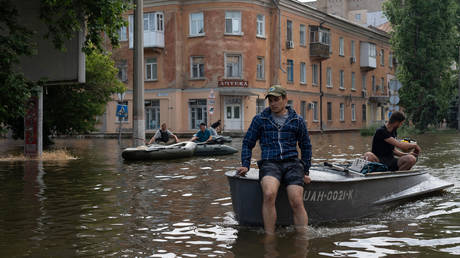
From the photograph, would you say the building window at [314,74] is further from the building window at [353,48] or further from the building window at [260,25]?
the building window at [260,25]

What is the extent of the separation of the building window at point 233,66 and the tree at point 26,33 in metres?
29.4

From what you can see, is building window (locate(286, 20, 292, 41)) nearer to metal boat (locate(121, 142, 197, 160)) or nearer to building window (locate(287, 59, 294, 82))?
building window (locate(287, 59, 294, 82))

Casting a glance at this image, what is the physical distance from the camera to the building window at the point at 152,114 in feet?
149

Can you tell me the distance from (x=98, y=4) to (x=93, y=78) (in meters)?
13.6

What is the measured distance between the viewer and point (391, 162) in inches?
405

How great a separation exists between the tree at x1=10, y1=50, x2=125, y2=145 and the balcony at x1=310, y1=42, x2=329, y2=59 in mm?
27361

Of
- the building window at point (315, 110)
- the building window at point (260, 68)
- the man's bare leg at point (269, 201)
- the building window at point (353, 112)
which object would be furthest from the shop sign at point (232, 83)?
the man's bare leg at point (269, 201)

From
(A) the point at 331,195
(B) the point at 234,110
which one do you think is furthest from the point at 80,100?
(B) the point at 234,110

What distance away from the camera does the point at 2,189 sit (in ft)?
39.5

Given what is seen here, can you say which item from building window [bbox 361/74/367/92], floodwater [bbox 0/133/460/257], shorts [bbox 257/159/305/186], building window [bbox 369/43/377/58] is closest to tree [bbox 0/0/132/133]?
floodwater [bbox 0/133/460/257]

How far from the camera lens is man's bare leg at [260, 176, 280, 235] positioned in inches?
270

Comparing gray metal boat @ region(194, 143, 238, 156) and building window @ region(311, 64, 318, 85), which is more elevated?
building window @ region(311, 64, 318, 85)

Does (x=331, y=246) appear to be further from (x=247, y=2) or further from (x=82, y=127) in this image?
(x=247, y=2)

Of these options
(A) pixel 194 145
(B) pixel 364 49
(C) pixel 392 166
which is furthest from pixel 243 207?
(B) pixel 364 49
